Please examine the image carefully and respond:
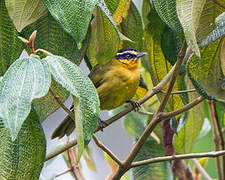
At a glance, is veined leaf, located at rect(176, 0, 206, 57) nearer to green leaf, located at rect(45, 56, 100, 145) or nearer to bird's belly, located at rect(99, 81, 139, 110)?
green leaf, located at rect(45, 56, 100, 145)

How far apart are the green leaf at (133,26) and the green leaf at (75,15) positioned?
1.63ft

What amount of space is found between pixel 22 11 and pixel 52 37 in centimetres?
13

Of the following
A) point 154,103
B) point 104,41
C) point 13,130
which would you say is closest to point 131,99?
point 154,103

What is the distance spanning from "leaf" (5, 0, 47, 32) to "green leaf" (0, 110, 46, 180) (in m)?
0.19

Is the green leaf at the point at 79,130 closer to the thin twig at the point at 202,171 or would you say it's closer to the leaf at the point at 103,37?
the leaf at the point at 103,37

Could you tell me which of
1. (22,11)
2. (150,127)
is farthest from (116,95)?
(22,11)

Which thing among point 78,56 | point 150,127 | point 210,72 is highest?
point 78,56

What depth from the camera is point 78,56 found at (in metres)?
1.04

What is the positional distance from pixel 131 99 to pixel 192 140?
414 millimetres

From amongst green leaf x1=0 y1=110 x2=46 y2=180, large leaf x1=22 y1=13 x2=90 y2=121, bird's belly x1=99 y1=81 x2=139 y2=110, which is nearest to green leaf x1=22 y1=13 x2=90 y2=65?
large leaf x1=22 y1=13 x2=90 y2=121

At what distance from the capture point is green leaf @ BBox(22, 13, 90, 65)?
3.31 feet

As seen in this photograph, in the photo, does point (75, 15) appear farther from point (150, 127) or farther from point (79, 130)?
point (150, 127)

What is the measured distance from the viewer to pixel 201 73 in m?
0.97

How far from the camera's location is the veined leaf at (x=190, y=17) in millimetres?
750
